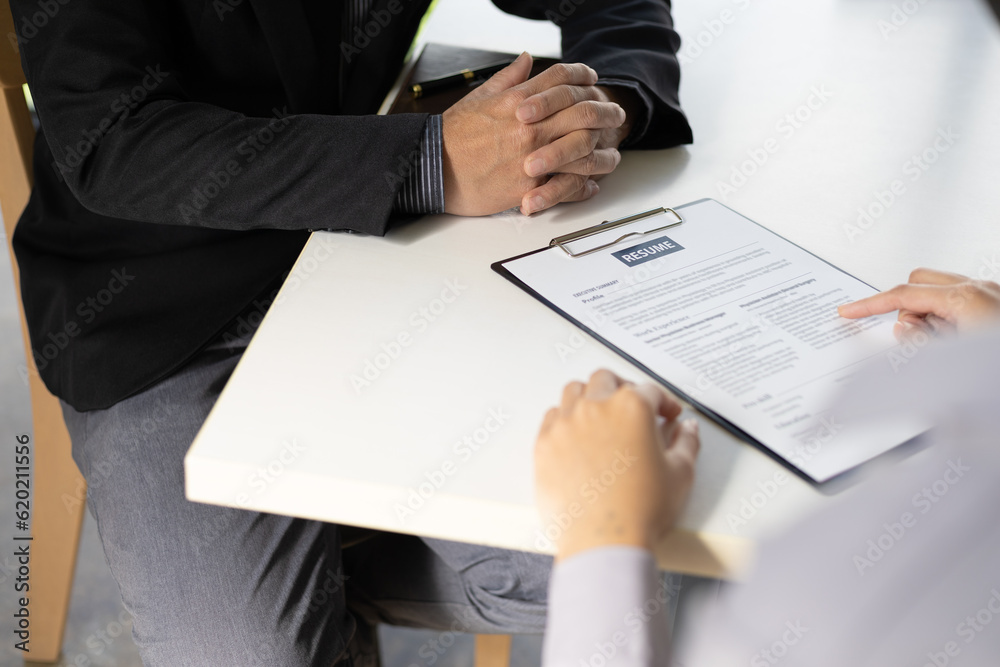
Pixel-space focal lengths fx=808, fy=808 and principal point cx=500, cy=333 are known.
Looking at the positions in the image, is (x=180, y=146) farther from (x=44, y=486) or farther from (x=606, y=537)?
(x=44, y=486)

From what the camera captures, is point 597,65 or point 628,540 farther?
point 597,65

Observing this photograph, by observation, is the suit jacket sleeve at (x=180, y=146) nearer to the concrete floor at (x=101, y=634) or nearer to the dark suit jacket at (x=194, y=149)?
the dark suit jacket at (x=194, y=149)

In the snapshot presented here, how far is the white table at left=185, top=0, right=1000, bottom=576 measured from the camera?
0.51m

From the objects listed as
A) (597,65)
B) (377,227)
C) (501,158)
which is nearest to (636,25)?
(597,65)

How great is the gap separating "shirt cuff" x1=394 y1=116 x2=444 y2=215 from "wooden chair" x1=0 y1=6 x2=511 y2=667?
561 mm

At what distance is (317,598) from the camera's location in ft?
2.82

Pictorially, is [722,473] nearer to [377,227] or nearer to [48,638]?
[377,227]

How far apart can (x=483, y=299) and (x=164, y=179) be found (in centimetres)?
34

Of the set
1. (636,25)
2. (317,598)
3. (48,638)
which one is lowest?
(48,638)

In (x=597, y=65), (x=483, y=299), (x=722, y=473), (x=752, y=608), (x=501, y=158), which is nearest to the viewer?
(x=752, y=608)

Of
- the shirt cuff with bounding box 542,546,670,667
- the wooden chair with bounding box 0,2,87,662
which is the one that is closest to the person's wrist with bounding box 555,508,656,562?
the shirt cuff with bounding box 542,546,670,667

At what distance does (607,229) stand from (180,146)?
0.42m

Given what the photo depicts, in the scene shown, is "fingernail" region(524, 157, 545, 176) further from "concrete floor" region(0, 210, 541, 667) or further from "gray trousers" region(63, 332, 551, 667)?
"concrete floor" region(0, 210, 541, 667)

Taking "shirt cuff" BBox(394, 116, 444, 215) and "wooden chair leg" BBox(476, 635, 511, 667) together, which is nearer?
"shirt cuff" BBox(394, 116, 444, 215)
